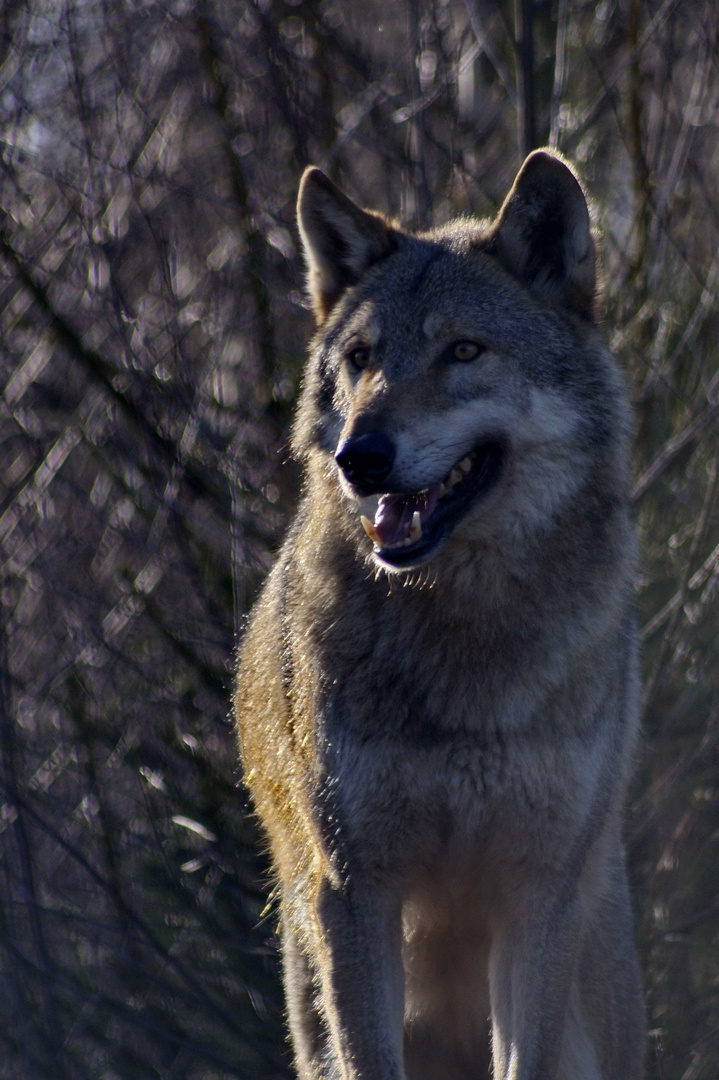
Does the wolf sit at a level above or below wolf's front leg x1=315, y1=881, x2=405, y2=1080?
above

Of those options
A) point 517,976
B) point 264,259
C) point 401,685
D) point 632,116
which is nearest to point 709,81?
point 632,116

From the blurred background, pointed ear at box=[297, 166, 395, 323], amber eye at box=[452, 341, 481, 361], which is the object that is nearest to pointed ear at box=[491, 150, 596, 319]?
amber eye at box=[452, 341, 481, 361]

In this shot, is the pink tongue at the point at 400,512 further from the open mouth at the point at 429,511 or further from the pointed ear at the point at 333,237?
the pointed ear at the point at 333,237

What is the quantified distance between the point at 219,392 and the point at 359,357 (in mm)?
2643

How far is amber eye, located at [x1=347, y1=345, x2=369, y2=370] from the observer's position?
393 cm

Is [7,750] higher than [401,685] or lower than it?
lower

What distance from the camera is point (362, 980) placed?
3.63 m

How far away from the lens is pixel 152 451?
6250 millimetres

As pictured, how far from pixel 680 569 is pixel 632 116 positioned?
2.78 metres

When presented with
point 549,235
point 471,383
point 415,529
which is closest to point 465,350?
point 471,383

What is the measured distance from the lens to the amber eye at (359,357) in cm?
393

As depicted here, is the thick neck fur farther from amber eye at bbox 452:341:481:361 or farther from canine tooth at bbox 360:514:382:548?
amber eye at bbox 452:341:481:361

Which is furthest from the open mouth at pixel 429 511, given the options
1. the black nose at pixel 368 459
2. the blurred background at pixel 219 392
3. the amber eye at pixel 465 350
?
the blurred background at pixel 219 392

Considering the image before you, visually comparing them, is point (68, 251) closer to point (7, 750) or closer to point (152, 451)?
point (152, 451)
